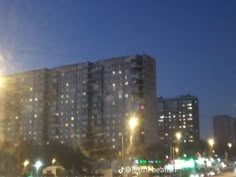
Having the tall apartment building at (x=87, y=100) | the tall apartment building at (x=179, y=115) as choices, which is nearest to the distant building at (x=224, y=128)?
the tall apartment building at (x=179, y=115)

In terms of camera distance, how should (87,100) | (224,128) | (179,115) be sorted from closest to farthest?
(87,100) → (179,115) → (224,128)

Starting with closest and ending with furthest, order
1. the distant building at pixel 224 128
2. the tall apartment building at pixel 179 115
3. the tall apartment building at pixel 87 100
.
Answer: the tall apartment building at pixel 87 100 < the distant building at pixel 224 128 < the tall apartment building at pixel 179 115

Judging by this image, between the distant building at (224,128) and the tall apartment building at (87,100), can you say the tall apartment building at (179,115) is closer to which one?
the distant building at (224,128)

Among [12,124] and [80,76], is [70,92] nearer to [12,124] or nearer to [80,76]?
[80,76]

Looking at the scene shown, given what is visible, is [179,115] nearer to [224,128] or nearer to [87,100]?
[224,128]

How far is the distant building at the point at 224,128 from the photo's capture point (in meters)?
133

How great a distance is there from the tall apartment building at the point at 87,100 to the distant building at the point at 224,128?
41887mm

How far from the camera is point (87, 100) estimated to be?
10119cm

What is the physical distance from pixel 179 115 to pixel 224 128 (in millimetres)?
15615

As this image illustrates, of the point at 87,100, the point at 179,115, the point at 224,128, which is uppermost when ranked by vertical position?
the point at 87,100

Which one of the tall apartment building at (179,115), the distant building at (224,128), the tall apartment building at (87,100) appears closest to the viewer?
the tall apartment building at (87,100)

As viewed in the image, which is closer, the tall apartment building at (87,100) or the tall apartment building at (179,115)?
the tall apartment building at (87,100)

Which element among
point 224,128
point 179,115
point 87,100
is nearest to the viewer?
point 87,100

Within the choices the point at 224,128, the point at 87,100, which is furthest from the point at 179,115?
the point at 87,100
